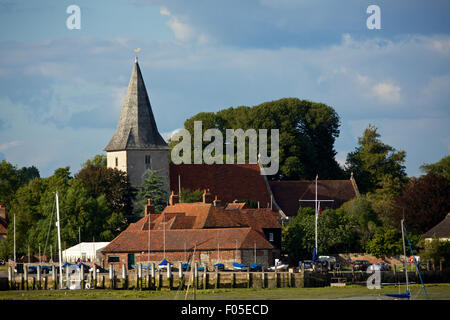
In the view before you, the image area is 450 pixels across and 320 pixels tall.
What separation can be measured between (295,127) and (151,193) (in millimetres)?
28160

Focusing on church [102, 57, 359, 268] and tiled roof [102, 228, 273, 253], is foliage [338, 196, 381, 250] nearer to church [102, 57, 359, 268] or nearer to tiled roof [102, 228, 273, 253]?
church [102, 57, 359, 268]

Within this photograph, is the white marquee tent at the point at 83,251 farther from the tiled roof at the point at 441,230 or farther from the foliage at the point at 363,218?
the tiled roof at the point at 441,230

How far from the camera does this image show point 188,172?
120938 mm

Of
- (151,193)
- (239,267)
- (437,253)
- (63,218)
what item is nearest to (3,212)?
(151,193)

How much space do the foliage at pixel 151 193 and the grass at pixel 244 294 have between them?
→ 3535 centimetres

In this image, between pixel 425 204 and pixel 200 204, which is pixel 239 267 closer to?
pixel 200 204

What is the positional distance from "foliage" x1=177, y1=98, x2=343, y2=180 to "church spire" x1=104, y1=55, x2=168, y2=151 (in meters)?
18.1

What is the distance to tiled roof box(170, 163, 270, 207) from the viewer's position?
11931 centimetres

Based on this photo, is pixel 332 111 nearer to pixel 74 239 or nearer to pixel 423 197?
pixel 423 197

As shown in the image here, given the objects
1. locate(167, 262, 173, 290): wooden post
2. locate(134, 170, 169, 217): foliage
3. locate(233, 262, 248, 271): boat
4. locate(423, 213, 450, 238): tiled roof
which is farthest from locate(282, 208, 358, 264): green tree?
locate(167, 262, 173, 290): wooden post

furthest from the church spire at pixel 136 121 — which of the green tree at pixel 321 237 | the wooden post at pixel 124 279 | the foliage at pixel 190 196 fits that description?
the wooden post at pixel 124 279

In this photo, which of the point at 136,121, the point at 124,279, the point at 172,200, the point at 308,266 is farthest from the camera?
the point at 136,121

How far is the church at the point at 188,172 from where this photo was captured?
379 ft
